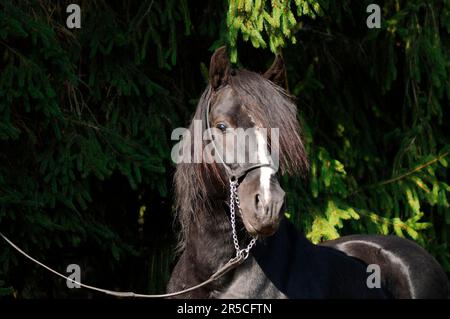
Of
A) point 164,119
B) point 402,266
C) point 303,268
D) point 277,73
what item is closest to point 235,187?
point 303,268

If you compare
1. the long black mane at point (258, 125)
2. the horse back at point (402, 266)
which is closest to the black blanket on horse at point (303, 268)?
the long black mane at point (258, 125)

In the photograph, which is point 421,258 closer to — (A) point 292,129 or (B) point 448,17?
(A) point 292,129

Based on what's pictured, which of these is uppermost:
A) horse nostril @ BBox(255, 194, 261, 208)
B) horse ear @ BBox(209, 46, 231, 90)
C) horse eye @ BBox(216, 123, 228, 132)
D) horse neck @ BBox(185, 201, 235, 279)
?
horse ear @ BBox(209, 46, 231, 90)

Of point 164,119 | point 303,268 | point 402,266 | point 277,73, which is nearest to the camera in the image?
point 303,268

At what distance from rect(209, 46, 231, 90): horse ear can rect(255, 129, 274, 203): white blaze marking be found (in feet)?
1.31

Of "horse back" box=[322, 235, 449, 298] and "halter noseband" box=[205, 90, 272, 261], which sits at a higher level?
"halter noseband" box=[205, 90, 272, 261]

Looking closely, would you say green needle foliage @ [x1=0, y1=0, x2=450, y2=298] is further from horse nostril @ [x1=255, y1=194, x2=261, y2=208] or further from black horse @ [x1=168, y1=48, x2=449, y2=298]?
horse nostril @ [x1=255, y1=194, x2=261, y2=208]

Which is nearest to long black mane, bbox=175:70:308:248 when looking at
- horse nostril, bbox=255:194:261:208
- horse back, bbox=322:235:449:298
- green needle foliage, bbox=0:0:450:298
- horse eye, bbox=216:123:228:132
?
horse eye, bbox=216:123:228:132

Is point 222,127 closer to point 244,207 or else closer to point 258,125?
point 258,125

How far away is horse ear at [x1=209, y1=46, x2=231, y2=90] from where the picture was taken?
12.7 ft

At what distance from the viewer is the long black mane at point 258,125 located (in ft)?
12.2

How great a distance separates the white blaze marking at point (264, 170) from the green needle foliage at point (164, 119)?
6.43ft

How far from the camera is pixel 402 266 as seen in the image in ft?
16.2

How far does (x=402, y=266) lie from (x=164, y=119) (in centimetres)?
224
